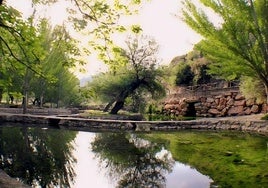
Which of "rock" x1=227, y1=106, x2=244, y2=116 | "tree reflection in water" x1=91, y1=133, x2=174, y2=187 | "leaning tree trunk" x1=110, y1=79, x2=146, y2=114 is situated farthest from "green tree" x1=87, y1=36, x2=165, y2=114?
"tree reflection in water" x1=91, y1=133, x2=174, y2=187

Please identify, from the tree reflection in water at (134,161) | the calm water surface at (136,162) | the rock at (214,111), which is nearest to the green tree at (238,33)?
the calm water surface at (136,162)

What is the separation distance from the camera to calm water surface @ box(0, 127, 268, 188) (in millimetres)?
7973

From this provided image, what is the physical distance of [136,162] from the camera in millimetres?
10289

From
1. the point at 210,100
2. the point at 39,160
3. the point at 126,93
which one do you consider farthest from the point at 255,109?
the point at 39,160

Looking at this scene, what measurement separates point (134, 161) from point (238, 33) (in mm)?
11269

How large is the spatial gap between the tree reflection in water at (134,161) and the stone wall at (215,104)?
617 inches

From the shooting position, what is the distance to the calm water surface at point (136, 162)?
26.2 ft

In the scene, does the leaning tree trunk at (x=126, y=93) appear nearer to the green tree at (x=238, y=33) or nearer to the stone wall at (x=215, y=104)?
the stone wall at (x=215, y=104)

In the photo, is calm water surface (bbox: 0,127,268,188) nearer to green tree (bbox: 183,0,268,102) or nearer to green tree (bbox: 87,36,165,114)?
green tree (bbox: 183,0,268,102)

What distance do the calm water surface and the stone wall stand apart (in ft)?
45.2

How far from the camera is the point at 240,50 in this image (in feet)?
59.0

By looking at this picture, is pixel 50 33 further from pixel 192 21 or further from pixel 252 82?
pixel 252 82

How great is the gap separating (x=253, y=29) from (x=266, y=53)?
160cm

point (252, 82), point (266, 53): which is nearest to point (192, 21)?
point (266, 53)
